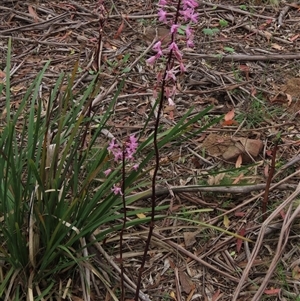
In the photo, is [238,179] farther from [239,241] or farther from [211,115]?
[211,115]

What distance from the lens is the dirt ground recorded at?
2328 mm

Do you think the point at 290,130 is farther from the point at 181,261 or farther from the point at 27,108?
the point at 27,108

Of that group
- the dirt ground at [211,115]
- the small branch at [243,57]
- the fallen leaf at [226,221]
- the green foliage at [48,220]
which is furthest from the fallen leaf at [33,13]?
the fallen leaf at [226,221]

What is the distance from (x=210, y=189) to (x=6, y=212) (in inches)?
36.1

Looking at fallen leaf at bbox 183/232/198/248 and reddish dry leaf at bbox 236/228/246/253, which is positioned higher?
reddish dry leaf at bbox 236/228/246/253

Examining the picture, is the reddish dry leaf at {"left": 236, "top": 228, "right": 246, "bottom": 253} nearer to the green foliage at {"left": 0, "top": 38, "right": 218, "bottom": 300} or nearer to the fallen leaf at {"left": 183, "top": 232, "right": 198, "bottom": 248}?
the fallen leaf at {"left": 183, "top": 232, "right": 198, "bottom": 248}

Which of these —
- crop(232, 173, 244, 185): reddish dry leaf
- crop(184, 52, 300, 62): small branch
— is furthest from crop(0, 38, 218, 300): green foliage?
crop(184, 52, 300, 62): small branch

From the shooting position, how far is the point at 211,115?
3.19 m

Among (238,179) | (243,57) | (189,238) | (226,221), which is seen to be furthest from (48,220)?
(243,57)

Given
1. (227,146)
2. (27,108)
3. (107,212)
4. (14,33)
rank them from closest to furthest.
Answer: (107,212) < (227,146) < (27,108) < (14,33)

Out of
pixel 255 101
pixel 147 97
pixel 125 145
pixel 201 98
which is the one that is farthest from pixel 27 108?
pixel 125 145

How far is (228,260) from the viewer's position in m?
2.38

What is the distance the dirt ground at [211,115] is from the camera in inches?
91.7

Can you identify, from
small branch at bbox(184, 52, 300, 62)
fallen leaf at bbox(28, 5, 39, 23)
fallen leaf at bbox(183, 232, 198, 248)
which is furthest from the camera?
fallen leaf at bbox(28, 5, 39, 23)
